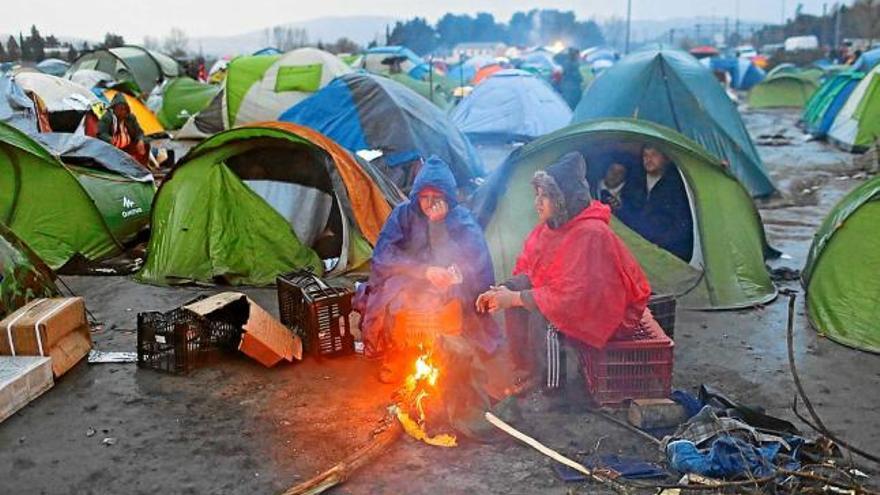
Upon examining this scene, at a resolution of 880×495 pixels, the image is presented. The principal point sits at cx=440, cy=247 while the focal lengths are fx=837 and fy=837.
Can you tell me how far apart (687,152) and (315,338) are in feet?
12.4

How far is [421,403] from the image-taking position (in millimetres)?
5043

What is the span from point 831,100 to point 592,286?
17412 mm

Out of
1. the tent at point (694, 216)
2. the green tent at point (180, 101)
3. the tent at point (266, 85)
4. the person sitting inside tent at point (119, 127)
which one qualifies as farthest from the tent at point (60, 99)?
the tent at point (694, 216)

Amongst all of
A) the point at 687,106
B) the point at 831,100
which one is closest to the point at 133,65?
the point at 687,106

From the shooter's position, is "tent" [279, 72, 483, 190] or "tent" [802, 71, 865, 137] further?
"tent" [802, 71, 865, 137]

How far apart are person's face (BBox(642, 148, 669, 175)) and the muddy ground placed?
4.95 ft

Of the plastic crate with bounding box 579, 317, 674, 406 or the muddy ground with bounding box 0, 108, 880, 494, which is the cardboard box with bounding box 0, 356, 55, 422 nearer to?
the muddy ground with bounding box 0, 108, 880, 494

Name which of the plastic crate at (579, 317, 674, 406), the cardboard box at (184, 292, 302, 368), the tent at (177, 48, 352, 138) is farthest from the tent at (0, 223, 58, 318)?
the tent at (177, 48, 352, 138)

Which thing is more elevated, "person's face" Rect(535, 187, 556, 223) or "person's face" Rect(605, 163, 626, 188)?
"person's face" Rect(535, 187, 556, 223)

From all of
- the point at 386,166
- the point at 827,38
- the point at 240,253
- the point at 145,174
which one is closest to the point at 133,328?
the point at 240,253

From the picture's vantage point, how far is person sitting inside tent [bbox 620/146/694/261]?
7820mm

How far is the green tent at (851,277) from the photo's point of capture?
649 centimetres

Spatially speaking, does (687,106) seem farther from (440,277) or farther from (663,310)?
(440,277)

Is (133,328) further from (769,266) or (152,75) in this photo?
Answer: (152,75)
